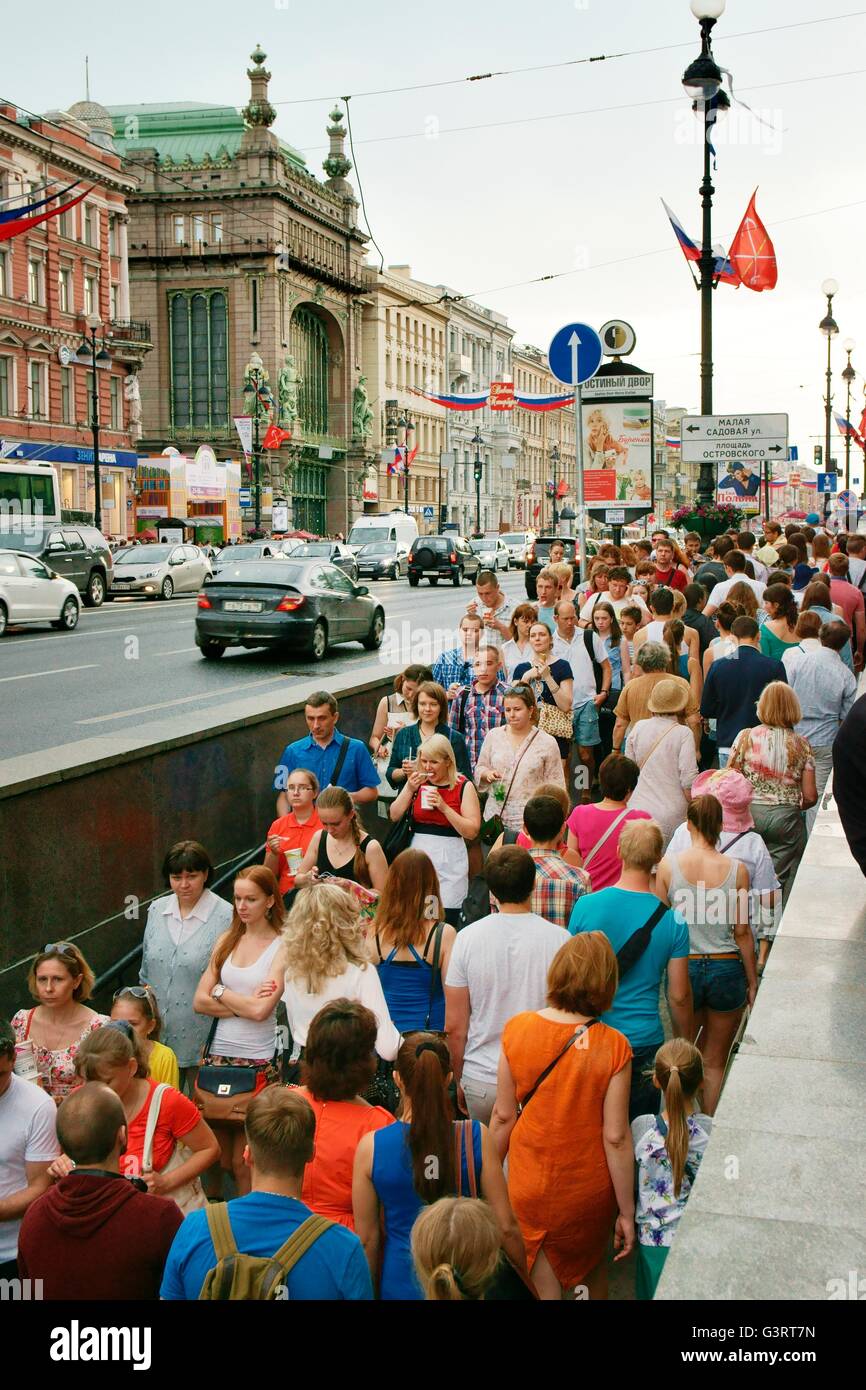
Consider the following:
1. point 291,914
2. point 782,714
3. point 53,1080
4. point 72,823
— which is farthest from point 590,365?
point 53,1080

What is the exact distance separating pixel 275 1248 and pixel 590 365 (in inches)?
328

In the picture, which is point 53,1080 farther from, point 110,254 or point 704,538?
point 110,254

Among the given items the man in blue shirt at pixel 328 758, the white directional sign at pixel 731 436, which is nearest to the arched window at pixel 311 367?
the white directional sign at pixel 731 436

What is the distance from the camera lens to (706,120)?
51.2ft

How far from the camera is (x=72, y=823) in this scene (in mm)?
7363

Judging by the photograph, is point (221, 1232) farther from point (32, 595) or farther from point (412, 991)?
point (32, 595)

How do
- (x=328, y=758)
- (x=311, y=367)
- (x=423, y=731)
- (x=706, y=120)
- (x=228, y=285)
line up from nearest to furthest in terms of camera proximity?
(x=423, y=731) < (x=328, y=758) < (x=706, y=120) < (x=228, y=285) < (x=311, y=367)

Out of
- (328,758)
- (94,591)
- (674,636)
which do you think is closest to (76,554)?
(94,591)

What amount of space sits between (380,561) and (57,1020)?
43.5 meters

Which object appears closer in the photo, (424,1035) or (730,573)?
(424,1035)

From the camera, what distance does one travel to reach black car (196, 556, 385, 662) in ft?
63.2

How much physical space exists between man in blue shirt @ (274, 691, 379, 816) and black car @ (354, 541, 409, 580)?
39.1m

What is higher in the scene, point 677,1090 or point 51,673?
point 51,673

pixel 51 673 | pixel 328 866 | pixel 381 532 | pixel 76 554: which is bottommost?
pixel 328 866
